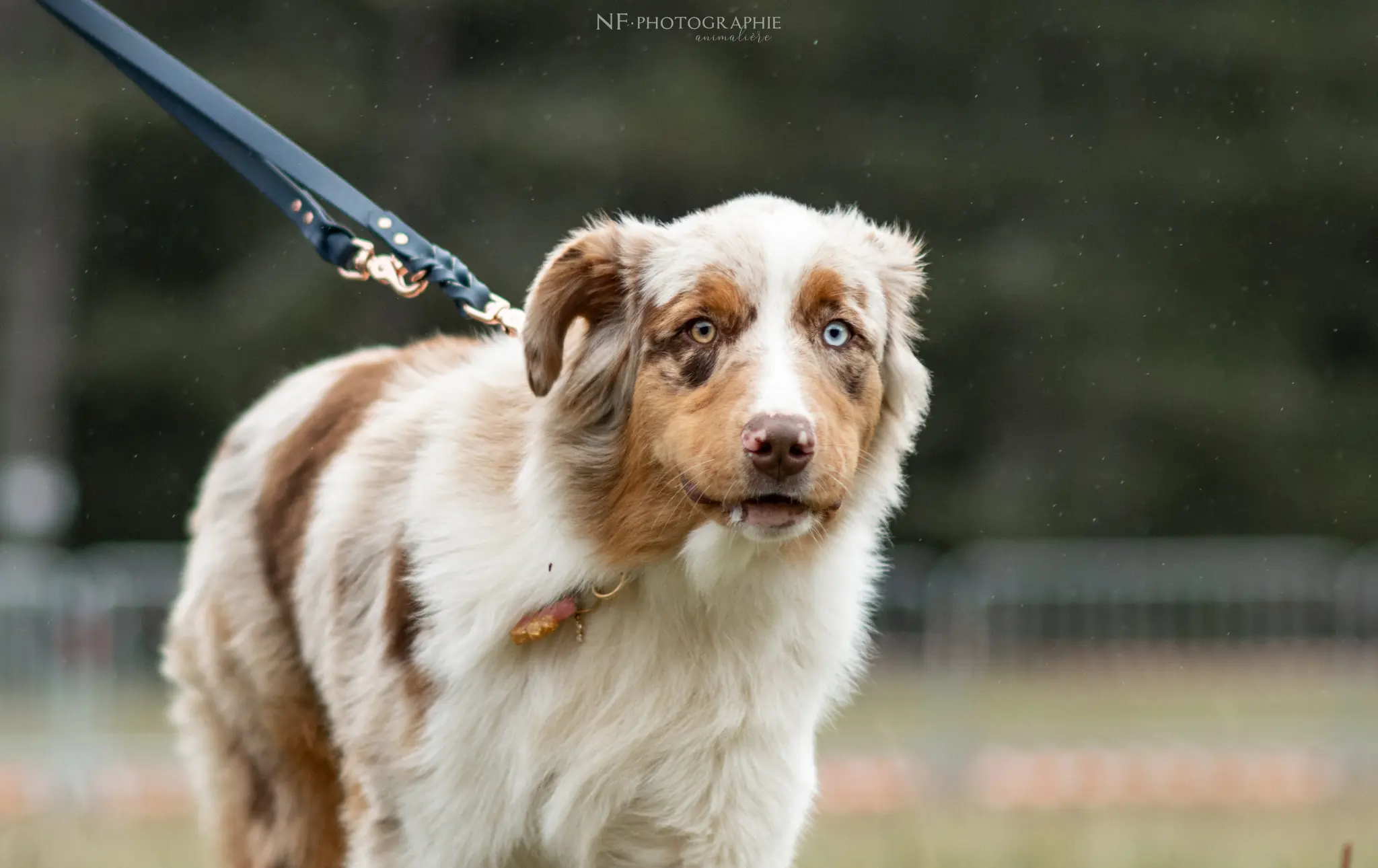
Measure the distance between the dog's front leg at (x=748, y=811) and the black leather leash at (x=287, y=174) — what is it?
1545mm

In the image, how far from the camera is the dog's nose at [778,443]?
4035 mm

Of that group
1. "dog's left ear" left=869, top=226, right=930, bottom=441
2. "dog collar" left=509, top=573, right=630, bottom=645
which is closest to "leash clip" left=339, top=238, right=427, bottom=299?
"dog collar" left=509, top=573, right=630, bottom=645

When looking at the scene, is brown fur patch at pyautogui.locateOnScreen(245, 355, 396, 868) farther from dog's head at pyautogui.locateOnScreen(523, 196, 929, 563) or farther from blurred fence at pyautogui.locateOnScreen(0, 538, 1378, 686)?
blurred fence at pyautogui.locateOnScreen(0, 538, 1378, 686)

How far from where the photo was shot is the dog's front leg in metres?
4.48

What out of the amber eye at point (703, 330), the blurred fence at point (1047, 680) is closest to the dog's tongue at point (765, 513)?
the amber eye at point (703, 330)

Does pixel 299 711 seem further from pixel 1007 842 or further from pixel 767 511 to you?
pixel 1007 842

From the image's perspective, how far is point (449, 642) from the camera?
455cm

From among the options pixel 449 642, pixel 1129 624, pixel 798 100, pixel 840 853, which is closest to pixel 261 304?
pixel 798 100

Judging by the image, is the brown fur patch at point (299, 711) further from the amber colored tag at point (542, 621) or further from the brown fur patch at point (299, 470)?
the amber colored tag at point (542, 621)

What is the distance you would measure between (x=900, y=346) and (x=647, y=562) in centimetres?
87

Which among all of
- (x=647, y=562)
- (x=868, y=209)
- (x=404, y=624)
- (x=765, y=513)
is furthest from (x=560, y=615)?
(x=868, y=209)

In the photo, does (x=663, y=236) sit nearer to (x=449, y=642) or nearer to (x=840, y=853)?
(x=449, y=642)

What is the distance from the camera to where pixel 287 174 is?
18.6ft

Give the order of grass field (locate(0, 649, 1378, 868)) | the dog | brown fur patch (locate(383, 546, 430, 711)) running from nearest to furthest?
the dog < brown fur patch (locate(383, 546, 430, 711)) < grass field (locate(0, 649, 1378, 868))
